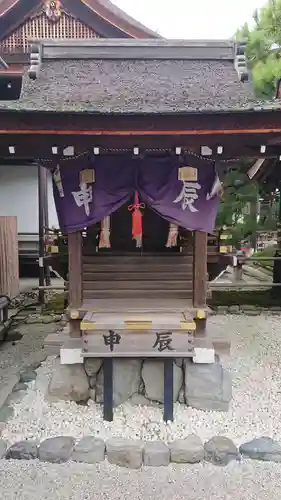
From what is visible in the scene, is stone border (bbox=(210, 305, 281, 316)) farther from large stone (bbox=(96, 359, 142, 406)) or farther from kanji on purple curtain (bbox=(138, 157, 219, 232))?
kanji on purple curtain (bbox=(138, 157, 219, 232))

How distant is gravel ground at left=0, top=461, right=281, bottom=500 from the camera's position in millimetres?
3566

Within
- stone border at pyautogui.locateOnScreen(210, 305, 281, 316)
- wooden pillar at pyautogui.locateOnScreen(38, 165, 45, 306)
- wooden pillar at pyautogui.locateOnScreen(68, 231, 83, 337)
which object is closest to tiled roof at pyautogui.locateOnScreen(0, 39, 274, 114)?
wooden pillar at pyautogui.locateOnScreen(68, 231, 83, 337)

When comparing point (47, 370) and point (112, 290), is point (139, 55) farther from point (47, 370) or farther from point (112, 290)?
point (47, 370)

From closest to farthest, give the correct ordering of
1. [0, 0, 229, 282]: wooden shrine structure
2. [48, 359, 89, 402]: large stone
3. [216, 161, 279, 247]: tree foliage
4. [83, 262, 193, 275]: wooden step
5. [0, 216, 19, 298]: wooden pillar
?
[48, 359, 89, 402]: large stone < [83, 262, 193, 275]: wooden step < [0, 216, 19, 298]: wooden pillar < [0, 0, 229, 282]: wooden shrine structure < [216, 161, 279, 247]: tree foliage

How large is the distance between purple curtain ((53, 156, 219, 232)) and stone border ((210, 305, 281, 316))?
191 inches

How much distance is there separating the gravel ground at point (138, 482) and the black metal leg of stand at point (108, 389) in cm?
72

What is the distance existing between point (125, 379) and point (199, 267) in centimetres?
174

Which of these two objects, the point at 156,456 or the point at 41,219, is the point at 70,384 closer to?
the point at 156,456

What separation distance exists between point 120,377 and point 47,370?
61.5 inches

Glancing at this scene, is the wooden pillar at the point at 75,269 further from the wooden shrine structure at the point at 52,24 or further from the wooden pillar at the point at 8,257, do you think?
the wooden shrine structure at the point at 52,24

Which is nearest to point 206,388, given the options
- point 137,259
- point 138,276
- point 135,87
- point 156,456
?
point 156,456

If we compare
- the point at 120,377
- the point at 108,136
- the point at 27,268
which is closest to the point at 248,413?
the point at 120,377

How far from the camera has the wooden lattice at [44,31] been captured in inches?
417

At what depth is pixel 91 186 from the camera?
496 centimetres
